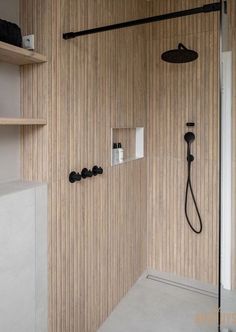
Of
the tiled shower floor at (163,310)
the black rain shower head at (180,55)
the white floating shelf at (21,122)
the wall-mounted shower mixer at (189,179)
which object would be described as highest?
the black rain shower head at (180,55)

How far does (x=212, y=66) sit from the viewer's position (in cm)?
258

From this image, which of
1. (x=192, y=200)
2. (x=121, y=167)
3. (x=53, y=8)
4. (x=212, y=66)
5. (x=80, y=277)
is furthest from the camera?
(x=192, y=200)

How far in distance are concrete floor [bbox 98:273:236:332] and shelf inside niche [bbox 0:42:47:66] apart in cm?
190

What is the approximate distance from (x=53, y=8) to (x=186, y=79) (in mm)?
1484

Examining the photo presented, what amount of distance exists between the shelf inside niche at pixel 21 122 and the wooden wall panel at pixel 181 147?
1556 mm

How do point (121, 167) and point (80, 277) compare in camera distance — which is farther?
point (121, 167)

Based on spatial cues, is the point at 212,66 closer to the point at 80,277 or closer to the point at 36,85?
the point at 36,85

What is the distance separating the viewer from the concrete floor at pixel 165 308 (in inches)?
87.7

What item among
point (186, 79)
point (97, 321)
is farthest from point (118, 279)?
point (186, 79)

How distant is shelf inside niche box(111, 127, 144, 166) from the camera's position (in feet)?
8.64

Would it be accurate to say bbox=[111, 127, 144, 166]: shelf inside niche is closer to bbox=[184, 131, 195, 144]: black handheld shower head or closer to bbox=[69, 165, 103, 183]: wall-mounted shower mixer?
bbox=[184, 131, 195, 144]: black handheld shower head

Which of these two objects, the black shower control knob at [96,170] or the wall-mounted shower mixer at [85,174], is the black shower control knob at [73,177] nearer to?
the wall-mounted shower mixer at [85,174]

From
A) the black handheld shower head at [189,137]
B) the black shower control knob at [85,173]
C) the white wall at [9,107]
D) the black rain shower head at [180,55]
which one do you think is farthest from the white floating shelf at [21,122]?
the black handheld shower head at [189,137]

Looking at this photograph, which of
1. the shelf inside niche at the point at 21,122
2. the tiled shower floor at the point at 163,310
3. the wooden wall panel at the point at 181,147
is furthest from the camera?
the wooden wall panel at the point at 181,147
